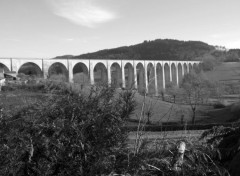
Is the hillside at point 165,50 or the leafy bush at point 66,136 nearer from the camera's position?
the leafy bush at point 66,136

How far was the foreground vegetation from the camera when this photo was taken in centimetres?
136

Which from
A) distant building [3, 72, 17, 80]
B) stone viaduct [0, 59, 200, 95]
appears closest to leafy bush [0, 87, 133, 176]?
stone viaduct [0, 59, 200, 95]

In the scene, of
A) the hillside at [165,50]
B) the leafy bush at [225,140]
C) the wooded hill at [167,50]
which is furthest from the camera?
the hillside at [165,50]

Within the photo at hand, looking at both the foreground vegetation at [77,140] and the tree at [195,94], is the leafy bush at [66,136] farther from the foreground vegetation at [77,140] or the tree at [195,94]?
the tree at [195,94]

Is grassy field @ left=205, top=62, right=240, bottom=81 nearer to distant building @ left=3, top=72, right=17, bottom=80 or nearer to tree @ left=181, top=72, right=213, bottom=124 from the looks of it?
tree @ left=181, top=72, right=213, bottom=124

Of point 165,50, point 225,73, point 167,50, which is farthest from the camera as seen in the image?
point 165,50

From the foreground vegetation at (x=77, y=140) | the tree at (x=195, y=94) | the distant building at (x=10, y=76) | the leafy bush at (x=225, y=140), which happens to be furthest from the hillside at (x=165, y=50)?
the foreground vegetation at (x=77, y=140)

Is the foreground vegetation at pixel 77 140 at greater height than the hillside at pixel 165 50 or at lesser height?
lesser

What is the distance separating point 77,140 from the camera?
1420mm

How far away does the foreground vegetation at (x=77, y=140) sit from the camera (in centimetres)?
136

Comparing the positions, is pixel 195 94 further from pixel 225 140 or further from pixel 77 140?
pixel 77 140

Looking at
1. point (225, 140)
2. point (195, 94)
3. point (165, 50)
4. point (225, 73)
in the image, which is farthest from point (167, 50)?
point (225, 140)

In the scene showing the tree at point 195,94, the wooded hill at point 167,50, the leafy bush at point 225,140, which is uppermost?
the wooded hill at point 167,50

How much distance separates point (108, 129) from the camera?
1.50m
